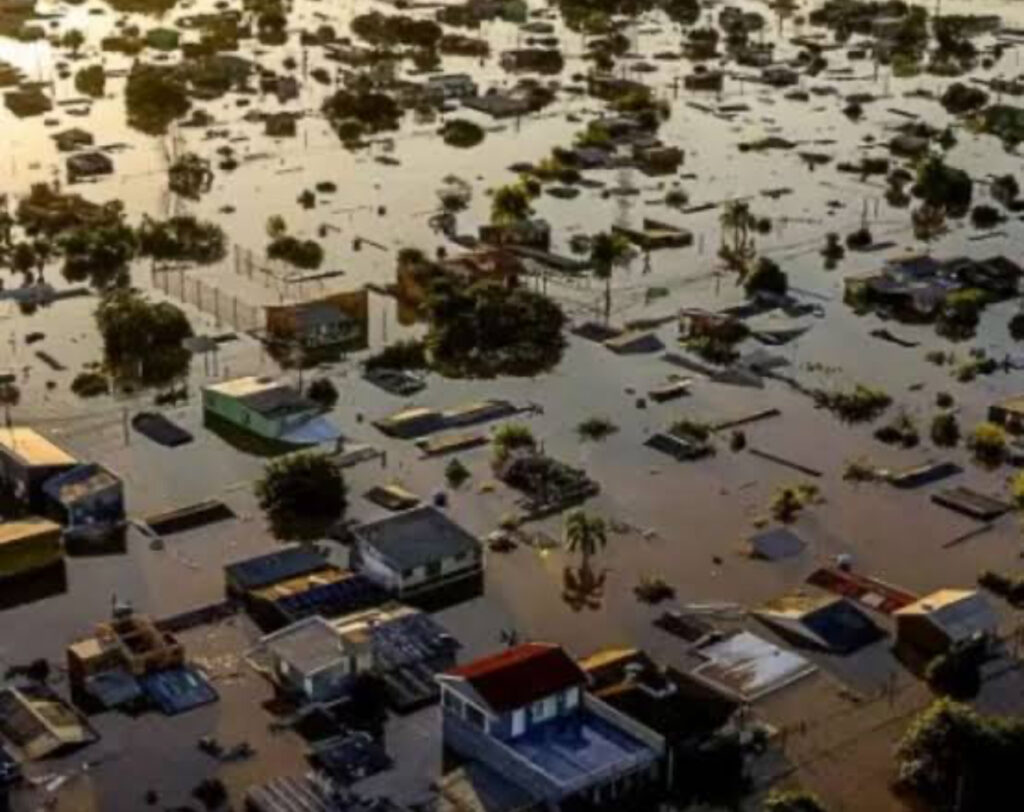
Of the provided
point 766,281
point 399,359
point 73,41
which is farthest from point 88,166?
point 766,281

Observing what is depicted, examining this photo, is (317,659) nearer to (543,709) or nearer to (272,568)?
(272,568)

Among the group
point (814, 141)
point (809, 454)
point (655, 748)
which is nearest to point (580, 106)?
point (814, 141)

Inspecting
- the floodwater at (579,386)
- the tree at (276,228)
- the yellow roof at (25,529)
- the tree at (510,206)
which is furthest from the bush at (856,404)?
the tree at (276,228)

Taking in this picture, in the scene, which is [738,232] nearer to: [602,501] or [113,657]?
[602,501]

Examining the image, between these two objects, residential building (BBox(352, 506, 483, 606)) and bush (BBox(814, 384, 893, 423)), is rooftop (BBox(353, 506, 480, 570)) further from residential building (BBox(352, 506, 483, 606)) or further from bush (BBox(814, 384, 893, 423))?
bush (BBox(814, 384, 893, 423))

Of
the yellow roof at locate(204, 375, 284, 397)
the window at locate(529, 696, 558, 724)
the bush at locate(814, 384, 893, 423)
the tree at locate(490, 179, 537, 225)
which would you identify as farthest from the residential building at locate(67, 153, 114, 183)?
the window at locate(529, 696, 558, 724)

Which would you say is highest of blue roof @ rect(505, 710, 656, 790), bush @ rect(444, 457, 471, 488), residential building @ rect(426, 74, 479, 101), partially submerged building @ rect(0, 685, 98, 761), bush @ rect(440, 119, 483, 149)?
residential building @ rect(426, 74, 479, 101)
